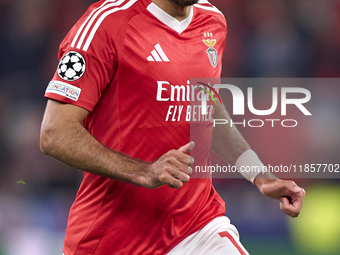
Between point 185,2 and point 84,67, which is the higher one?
point 185,2

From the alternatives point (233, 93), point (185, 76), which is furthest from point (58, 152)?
point (233, 93)

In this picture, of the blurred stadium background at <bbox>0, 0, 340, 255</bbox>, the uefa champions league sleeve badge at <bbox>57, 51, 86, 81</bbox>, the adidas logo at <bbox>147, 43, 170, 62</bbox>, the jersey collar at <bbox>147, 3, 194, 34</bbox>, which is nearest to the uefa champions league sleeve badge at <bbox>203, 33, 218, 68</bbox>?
the jersey collar at <bbox>147, 3, 194, 34</bbox>

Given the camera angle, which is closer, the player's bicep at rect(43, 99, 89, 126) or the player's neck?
the player's bicep at rect(43, 99, 89, 126)

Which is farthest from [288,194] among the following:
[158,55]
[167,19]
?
[167,19]

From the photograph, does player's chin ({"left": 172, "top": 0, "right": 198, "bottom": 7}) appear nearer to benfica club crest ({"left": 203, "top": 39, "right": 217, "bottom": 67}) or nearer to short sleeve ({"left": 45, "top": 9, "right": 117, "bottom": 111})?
benfica club crest ({"left": 203, "top": 39, "right": 217, "bottom": 67})

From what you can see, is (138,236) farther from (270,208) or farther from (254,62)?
(254,62)

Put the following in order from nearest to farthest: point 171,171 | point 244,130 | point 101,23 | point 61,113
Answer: point 171,171 → point 61,113 → point 101,23 → point 244,130

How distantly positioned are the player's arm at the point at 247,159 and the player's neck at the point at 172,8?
537 mm

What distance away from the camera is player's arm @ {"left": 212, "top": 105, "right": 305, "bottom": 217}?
2143mm

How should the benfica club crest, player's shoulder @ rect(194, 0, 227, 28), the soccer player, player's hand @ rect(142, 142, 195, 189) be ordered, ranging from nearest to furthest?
player's hand @ rect(142, 142, 195, 189) → the soccer player → the benfica club crest → player's shoulder @ rect(194, 0, 227, 28)

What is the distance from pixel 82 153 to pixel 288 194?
915 mm

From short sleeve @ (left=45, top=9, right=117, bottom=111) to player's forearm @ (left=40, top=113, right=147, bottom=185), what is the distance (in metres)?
0.11

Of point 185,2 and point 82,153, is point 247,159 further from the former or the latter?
point 82,153

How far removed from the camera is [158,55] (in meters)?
2.08
